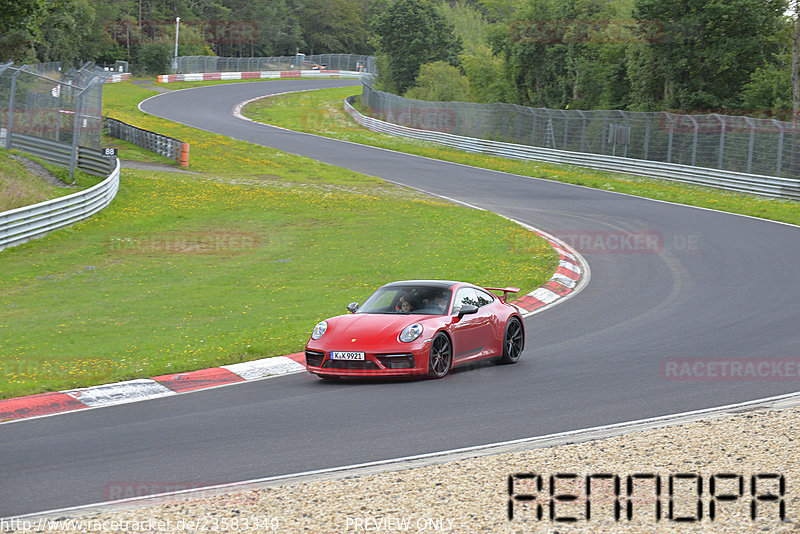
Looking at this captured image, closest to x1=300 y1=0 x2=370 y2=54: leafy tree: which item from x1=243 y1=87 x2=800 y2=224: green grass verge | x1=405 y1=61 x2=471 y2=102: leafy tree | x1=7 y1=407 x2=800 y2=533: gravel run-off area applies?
x1=243 y1=87 x2=800 y2=224: green grass verge

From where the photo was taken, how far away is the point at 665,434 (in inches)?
317

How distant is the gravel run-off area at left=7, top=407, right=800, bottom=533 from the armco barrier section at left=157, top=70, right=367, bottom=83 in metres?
88.0

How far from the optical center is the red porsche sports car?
1110 cm

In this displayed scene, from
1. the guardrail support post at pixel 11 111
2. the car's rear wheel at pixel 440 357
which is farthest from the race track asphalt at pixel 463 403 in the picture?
the guardrail support post at pixel 11 111

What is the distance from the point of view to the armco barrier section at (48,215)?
22.1 meters

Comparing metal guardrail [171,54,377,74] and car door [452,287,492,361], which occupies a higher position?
metal guardrail [171,54,377,74]

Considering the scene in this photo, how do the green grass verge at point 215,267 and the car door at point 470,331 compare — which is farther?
the green grass verge at point 215,267

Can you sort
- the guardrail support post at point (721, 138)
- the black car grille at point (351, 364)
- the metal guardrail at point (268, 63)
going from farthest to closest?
the metal guardrail at point (268, 63) < the guardrail support post at point (721, 138) < the black car grille at point (351, 364)

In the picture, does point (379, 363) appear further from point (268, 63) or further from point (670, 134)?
point (268, 63)

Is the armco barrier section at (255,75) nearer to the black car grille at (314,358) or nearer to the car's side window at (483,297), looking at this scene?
the car's side window at (483,297)

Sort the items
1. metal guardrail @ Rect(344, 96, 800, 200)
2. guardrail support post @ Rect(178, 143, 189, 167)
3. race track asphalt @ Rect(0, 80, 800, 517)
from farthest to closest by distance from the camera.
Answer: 1. guardrail support post @ Rect(178, 143, 189, 167)
2. metal guardrail @ Rect(344, 96, 800, 200)
3. race track asphalt @ Rect(0, 80, 800, 517)

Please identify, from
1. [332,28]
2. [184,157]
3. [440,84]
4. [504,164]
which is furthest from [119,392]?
[332,28]

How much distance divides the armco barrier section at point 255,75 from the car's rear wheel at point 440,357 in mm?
83685

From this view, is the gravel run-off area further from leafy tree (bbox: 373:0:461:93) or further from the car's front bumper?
leafy tree (bbox: 373:0:461:93)
